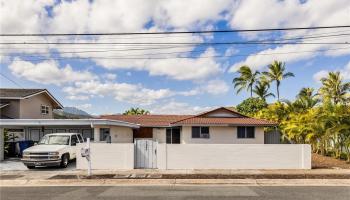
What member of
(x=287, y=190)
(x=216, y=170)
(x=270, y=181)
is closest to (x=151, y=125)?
(x=216, y=170)

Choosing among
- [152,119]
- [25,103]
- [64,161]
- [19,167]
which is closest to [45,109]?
[25,103]

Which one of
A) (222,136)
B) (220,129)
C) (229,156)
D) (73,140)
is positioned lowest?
(229,156)

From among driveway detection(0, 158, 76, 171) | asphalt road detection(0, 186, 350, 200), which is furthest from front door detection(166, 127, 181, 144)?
asphalt road detection(0, 186, 350, 200)

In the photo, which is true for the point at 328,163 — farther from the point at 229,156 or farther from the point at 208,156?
the point at 208,156

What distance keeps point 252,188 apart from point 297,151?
6.15 m

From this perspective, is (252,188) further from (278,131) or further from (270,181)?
(278,131)

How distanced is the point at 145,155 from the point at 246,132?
1021cm

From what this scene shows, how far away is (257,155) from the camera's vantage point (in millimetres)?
18797

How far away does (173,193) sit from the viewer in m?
12.5

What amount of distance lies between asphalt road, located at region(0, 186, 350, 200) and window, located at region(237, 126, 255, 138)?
12.4 meters

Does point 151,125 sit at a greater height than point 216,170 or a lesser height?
greater

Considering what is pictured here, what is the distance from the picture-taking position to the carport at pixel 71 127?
20.2m

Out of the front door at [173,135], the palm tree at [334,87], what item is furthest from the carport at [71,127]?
the palm tree at [334,87]

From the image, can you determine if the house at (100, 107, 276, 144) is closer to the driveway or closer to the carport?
the carport
